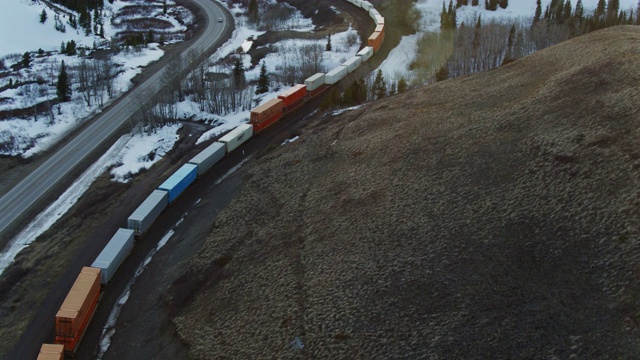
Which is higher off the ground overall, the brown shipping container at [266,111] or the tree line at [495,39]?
the tree line at [495,39]

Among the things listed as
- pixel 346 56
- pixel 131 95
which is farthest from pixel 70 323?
pixel 346 56

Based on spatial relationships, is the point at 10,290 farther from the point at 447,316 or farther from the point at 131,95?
the point at 131,95

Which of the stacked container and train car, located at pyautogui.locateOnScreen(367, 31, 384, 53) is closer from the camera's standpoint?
the stacked container

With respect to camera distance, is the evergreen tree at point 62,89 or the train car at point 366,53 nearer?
the evergreen tree at point 62,89

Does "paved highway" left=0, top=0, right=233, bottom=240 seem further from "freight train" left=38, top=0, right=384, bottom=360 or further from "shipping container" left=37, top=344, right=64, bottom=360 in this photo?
"shipping container" left=37, top=344, right=64, bottom=360

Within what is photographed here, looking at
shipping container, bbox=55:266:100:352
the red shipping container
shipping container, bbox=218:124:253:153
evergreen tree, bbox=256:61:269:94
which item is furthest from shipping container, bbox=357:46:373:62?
shipping container, bbox=55:266:100:352

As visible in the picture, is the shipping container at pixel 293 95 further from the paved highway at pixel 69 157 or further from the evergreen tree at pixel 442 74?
the paved highway at pixel 69 157

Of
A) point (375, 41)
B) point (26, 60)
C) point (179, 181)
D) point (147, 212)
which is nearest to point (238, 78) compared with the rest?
point (375, 41)

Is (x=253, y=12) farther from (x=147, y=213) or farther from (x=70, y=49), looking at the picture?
(x=147, y=213)

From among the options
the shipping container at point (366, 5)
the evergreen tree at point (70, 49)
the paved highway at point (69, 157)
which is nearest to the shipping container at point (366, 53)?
the paved highway at point (69, 157)
